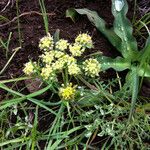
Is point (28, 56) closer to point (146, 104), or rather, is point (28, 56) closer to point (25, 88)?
point (25, 88)

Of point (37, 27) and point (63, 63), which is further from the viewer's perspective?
point (37, 27)

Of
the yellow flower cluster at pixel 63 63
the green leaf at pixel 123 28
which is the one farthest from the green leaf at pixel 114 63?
the yellow flower cluster at pixel 63 63

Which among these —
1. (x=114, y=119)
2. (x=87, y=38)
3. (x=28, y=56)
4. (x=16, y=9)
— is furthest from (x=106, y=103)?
(x=16, y=9)

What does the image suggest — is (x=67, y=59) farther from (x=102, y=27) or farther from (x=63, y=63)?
(x=102, y=27)

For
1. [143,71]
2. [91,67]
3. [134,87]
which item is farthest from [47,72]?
[143,71]

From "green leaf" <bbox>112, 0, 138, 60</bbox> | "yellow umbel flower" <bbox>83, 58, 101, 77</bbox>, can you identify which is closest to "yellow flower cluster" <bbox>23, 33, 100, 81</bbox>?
"yellow umbel flower" <bbox>83, 58, 101, 77</bbox>
